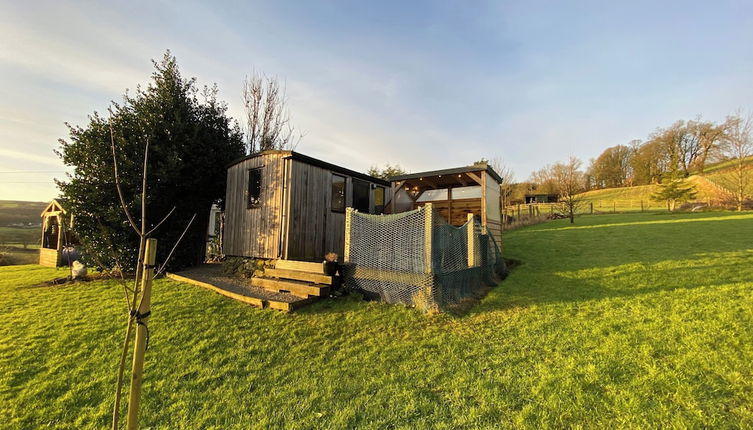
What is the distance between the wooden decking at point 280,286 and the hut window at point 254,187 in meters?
2.28

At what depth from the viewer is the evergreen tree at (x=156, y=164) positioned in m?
8.17

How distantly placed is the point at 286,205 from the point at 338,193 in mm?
2057

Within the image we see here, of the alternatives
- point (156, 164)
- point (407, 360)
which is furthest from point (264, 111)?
point (407, 360)

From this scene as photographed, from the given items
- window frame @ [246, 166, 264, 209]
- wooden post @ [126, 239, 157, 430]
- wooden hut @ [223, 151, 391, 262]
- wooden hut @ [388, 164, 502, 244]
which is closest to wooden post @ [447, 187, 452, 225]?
wooden hut @ [388, 164, 502, 244]

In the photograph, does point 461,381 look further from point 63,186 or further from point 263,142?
point 263,142

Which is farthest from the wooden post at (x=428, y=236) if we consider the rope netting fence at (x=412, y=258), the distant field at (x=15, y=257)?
the distant field at (x=15, y=257)

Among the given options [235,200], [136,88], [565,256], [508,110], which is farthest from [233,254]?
[508,110]

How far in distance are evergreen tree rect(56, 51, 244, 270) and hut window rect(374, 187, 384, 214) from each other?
5.58 metres

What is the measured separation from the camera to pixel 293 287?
6.14 m

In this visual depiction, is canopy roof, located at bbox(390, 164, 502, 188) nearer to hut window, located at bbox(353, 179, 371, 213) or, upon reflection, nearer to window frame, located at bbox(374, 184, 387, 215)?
window frame, located at bbox(374, 184, 387, 215)

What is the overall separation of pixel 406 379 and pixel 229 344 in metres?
2.66

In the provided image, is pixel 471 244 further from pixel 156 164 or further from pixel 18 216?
pixel 18 216

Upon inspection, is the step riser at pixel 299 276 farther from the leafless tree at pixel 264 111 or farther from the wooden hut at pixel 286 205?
the leafless tree at pixel 264 111

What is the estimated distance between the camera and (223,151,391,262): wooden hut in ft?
25.0
